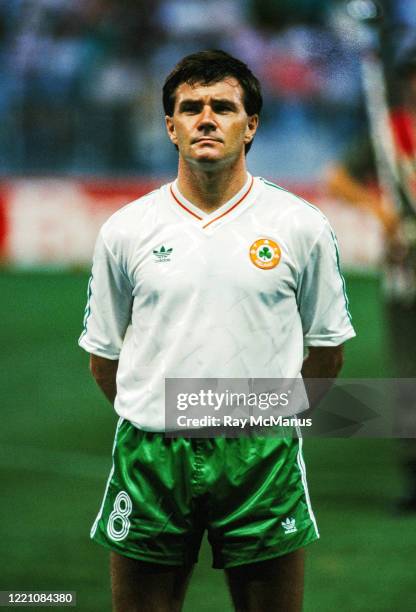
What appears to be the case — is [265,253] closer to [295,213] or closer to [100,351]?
[295,213]

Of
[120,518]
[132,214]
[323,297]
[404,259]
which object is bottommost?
[120,518]

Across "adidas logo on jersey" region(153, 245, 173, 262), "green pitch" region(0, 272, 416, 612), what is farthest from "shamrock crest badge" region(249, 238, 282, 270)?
"green pitch" region(0, 272, 416, 612)

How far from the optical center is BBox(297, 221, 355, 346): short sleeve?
124 inches

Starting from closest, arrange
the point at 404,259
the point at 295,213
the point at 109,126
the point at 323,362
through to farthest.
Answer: the point at 295,213
the point at 323,362
the point at 404,259
the point at 109,126

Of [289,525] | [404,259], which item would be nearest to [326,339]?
[289,525]

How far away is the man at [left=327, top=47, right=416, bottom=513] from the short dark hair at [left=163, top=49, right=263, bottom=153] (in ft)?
10.7

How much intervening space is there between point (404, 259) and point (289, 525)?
3613mm

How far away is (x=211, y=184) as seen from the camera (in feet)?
10.3

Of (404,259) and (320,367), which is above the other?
(320,367)

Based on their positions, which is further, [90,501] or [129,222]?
[90,501]

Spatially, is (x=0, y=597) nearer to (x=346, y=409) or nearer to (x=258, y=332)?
(x=346, y=409)

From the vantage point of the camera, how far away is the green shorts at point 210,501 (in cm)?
309

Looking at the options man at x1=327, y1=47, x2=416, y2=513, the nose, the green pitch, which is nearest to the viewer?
the nose

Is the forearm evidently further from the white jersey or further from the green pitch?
the green pitch
